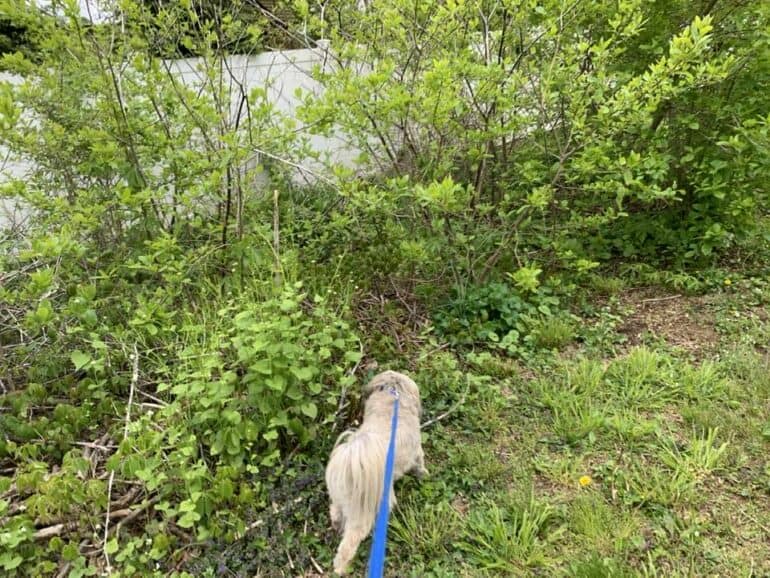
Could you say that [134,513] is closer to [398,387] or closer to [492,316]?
[398,387]

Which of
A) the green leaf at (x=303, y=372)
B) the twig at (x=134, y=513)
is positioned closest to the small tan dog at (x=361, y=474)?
the green leaf at (x=303, y=372)

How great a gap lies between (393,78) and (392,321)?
1587 mm

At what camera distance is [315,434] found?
246cm

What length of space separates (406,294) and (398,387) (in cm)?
139

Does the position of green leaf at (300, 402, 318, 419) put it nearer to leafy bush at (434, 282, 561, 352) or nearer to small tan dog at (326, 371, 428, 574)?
small tan dog at (326, 371, 428, 574)

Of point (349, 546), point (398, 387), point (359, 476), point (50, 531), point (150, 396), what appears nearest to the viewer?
point (359, 476)

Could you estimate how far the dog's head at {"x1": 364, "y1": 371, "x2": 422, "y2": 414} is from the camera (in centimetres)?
242

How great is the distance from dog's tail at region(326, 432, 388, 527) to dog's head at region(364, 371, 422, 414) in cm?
51

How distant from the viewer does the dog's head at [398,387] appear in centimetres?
242

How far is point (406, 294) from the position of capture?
3.76 m

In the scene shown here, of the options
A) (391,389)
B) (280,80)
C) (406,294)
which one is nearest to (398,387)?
(391,389)

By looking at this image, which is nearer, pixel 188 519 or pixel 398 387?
pixel 188 519

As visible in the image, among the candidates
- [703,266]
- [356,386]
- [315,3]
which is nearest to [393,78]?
[315,3]

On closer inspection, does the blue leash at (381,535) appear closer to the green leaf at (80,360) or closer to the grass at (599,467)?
the grass at (599,467)
